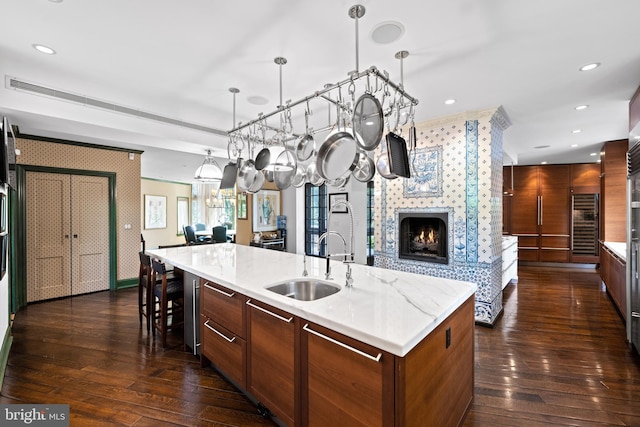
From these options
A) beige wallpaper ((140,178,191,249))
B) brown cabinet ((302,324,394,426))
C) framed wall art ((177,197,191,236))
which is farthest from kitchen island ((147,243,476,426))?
framed wall art ((177,197,191,236))

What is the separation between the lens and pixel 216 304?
7.57 feet

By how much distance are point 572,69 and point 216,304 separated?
3575 mm

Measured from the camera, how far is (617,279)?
3934mm

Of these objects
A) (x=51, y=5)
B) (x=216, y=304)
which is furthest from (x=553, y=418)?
(x=51, y=5)

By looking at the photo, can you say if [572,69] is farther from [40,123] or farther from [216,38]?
[40,123]

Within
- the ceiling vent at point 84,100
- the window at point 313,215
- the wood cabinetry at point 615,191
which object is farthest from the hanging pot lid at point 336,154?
the wood cabinetry at point 615,191

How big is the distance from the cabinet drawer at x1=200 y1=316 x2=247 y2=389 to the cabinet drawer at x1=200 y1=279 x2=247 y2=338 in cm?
5

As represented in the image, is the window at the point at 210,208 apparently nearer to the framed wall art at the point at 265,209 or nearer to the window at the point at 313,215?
the framed wall art at the point at 265,209

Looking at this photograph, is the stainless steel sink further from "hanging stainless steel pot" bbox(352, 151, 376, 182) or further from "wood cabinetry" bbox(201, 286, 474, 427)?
"hanging stainless steel pot" bbox(352, 151, 376, 182)

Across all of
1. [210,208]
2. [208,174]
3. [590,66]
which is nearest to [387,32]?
[590,66]

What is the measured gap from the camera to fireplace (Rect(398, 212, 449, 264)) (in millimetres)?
3830

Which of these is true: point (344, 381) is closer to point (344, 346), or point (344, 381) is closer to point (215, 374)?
point (344, 346)

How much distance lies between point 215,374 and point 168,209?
910cm

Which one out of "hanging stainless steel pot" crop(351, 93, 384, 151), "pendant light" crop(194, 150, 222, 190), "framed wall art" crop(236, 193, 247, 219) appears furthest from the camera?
"framed wall art" crop(236, 193, 247, 219)
